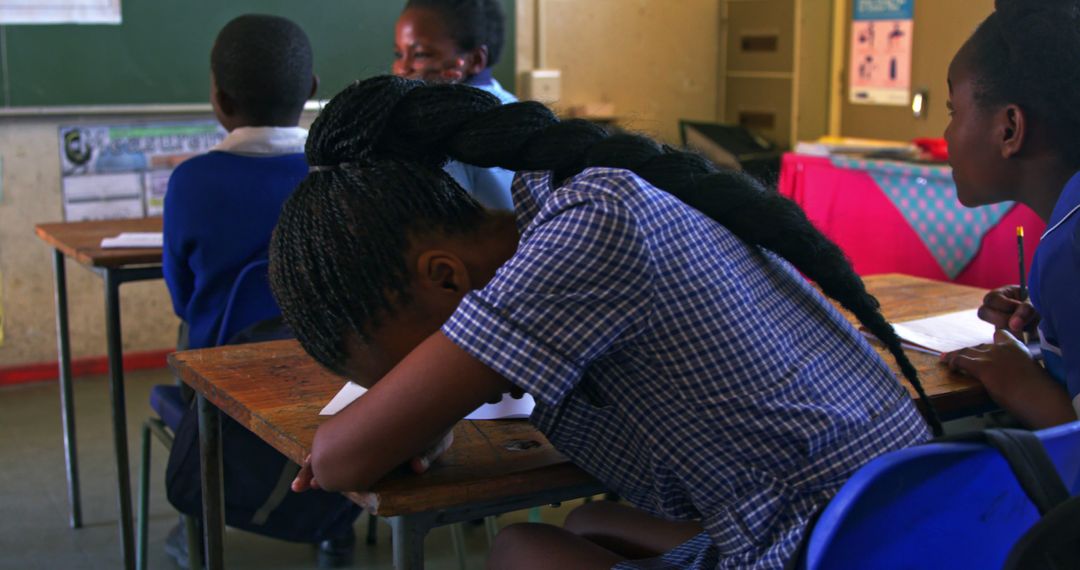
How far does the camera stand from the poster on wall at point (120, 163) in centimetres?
406

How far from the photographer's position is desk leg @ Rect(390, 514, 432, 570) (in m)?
1.09

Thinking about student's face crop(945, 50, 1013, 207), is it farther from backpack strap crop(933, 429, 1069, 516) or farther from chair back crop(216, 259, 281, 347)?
chair back crop(216, 259, 281, 347)

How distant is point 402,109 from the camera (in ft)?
3.70

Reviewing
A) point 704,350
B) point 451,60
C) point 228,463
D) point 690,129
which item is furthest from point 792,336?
point 690,129

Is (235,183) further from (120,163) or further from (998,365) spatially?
(120,163)

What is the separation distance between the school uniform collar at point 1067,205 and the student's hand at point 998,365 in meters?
0.17

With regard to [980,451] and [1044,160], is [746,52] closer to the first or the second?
[1044,160]

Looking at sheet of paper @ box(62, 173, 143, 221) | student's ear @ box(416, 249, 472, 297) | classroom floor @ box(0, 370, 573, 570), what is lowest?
classroom floor @ box(0, 370, 573, 570)

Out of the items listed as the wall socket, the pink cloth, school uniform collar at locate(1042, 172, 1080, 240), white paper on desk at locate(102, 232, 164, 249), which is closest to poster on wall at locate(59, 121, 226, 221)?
the wall socket

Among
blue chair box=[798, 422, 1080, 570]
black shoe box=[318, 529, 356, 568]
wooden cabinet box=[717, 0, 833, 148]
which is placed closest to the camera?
blue chair box=[798, 422, 1080, 570]

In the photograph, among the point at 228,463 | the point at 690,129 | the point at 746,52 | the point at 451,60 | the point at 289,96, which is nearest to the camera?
the point at 228,463

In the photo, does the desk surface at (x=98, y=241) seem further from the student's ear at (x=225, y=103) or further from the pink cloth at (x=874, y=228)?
the pink cloth at (x=874, y=228)

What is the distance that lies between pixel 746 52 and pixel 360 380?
4465 mm

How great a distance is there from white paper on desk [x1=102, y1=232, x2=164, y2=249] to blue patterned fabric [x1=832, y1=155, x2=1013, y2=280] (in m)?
2.05
